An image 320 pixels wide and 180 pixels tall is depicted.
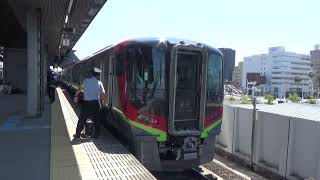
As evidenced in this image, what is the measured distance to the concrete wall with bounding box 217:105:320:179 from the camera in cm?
710

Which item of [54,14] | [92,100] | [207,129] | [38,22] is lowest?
[207,129]

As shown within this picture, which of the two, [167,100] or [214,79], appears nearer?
[167,100]

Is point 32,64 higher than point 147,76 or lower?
higher

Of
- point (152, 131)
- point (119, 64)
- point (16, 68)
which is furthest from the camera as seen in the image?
point (16, 68)

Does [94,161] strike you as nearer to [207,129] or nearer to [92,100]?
[92,100]

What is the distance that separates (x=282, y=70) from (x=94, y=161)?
106 m

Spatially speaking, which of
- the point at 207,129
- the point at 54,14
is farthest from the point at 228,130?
the point at 54,14

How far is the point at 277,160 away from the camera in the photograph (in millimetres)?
7977

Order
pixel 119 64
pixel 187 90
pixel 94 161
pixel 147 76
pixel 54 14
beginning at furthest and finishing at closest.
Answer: pixel 54 14 → pixel 119 64 → pixel 187 90 → pixel 147 76 → pixel 94 161

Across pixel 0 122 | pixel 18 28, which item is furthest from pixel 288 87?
pixel 0 122

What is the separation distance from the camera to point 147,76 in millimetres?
7625

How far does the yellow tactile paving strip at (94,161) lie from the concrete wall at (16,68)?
23.0m

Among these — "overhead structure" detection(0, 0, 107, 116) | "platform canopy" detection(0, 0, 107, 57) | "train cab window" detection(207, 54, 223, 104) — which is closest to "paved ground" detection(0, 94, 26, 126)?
"overhead structure" detection(0, 0, 107, 116)

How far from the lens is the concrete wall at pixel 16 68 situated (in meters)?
30.5
